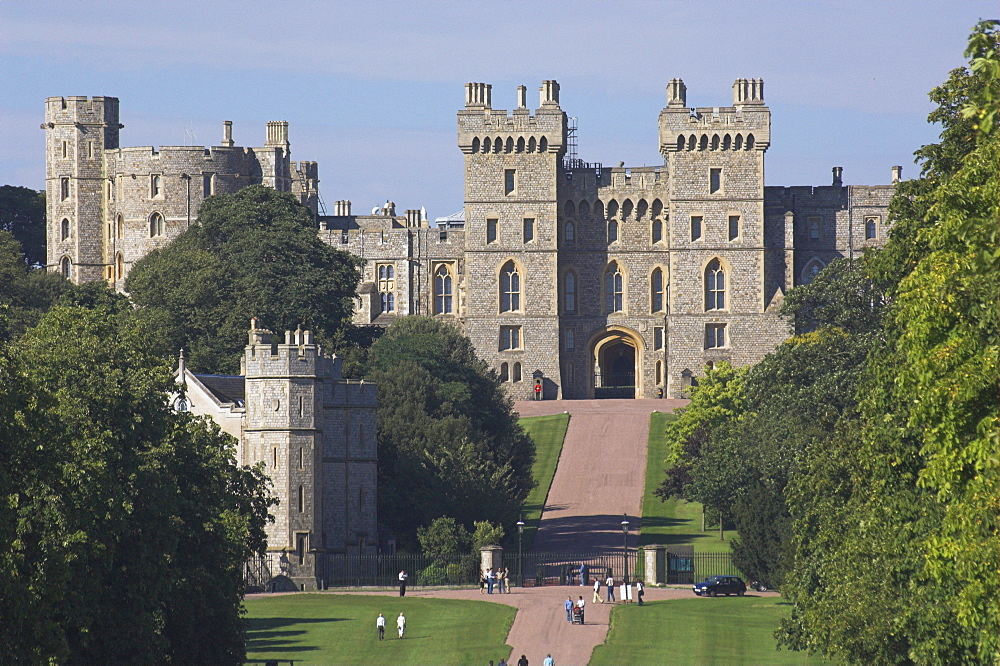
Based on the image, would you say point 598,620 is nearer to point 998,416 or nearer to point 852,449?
point 852,449

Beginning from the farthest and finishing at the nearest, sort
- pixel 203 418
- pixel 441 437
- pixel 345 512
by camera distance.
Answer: pixel 441 437, pixel 345 512, pixel 203 418

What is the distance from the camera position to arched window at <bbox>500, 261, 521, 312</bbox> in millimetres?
102562

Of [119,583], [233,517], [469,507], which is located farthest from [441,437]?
[119,583]

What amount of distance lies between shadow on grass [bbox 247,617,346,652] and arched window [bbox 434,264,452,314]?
175 feet

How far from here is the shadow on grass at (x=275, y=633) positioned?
161ft

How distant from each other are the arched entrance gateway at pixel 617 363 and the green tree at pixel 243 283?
1766cm

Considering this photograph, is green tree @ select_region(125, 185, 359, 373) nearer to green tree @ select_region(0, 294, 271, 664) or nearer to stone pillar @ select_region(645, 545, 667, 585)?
stone pillar @ select_region(645, 545, 667, 585)

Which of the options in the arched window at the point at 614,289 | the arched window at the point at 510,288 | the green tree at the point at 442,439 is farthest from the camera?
the arched window at the point at 614,289

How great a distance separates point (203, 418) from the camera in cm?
5472

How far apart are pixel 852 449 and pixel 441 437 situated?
1219 inches

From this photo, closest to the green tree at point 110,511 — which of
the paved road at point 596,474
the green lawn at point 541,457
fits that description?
the paved road at point 596,474

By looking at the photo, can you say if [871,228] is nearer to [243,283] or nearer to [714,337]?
[714,337]

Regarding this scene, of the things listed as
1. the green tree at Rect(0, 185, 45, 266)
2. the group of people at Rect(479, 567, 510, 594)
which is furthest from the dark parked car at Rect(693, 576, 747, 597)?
the green tree at Rect(0, 185, 45, 266)

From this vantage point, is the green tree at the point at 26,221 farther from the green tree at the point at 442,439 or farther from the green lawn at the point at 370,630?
the green lawn at the point at 370,630
